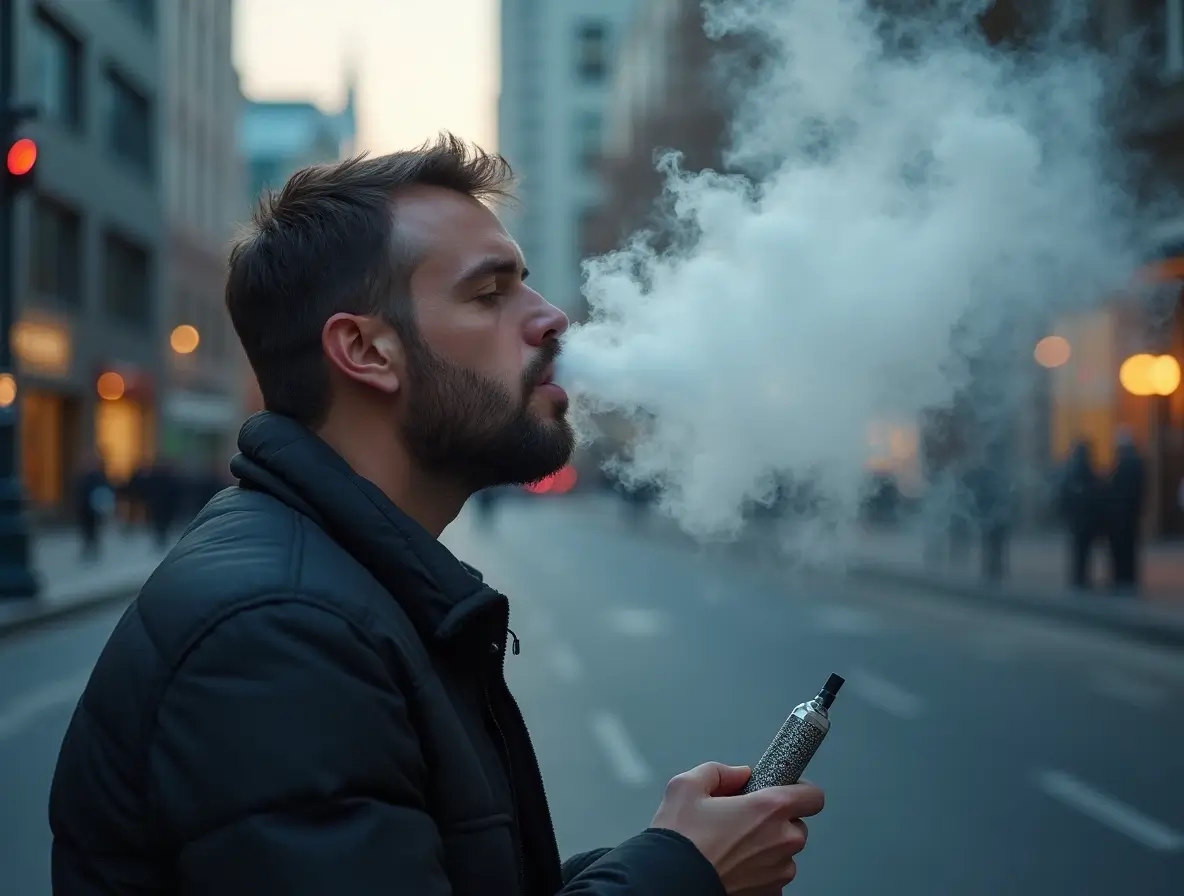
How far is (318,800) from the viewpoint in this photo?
1.37m

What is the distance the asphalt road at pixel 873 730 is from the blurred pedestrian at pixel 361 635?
168 inches

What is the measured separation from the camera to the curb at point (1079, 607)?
13641 mm

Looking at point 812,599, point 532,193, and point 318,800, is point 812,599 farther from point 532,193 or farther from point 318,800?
point 532,193

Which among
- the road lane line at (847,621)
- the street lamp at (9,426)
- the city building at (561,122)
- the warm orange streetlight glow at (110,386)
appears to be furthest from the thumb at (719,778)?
the city building at (561,122)

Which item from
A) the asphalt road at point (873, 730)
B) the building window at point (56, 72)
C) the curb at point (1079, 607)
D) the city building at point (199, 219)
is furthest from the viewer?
the city building at point (199, 219)

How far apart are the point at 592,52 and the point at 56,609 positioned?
114354 mm

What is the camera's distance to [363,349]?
1.81 meters

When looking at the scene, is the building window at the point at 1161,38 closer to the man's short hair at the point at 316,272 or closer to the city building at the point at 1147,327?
the city building at the point at 1147,327

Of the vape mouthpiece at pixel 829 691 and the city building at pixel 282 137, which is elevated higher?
→ the city building at pixel 282 137

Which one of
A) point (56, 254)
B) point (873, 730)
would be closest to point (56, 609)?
point (873, 730)

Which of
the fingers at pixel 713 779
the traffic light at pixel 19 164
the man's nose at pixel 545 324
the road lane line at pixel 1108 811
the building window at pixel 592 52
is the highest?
the building window at pixel 592 52

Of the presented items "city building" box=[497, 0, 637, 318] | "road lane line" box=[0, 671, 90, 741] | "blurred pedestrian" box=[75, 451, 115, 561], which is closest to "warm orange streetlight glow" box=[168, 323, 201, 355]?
"blurred pedestrian" box=[75, 451, 115, 561]

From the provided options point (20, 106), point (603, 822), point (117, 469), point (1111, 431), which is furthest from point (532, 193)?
point (603, 822)

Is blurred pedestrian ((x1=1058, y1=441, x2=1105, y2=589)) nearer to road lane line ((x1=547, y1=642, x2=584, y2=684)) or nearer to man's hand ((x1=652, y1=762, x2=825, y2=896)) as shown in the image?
road lane line ((x1=547, y1=642, x2=584, y2=684))
